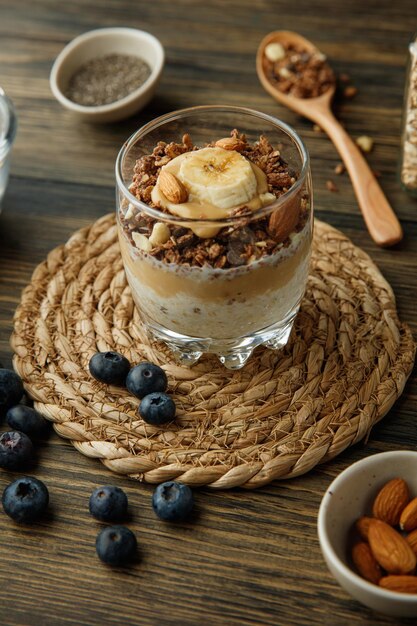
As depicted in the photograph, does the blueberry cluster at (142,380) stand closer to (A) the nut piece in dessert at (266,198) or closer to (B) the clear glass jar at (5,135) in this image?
(A) the nut piece in dessert at (266,198)

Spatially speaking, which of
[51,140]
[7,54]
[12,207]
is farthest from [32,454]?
[7,54]

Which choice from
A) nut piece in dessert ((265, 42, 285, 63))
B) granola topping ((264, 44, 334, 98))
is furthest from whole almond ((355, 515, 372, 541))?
nut piece in dessert ((265, 42, 285, 63))

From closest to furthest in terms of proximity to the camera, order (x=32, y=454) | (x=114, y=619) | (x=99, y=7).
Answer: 1. (x=114, y=619)
2. (x=32, y=454)
3. (x=99, y=7)

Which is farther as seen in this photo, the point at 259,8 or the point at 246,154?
the point at 259,8

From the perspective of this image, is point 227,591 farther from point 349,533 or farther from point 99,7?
point 99,7

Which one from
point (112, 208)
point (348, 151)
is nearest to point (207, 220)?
point (112, 208)

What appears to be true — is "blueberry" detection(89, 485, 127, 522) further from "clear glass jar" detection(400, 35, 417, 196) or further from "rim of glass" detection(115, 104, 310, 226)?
"clear glass jar" detection(400, 35, 417, 196)

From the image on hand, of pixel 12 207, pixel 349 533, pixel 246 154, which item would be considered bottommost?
pixel 12 207
